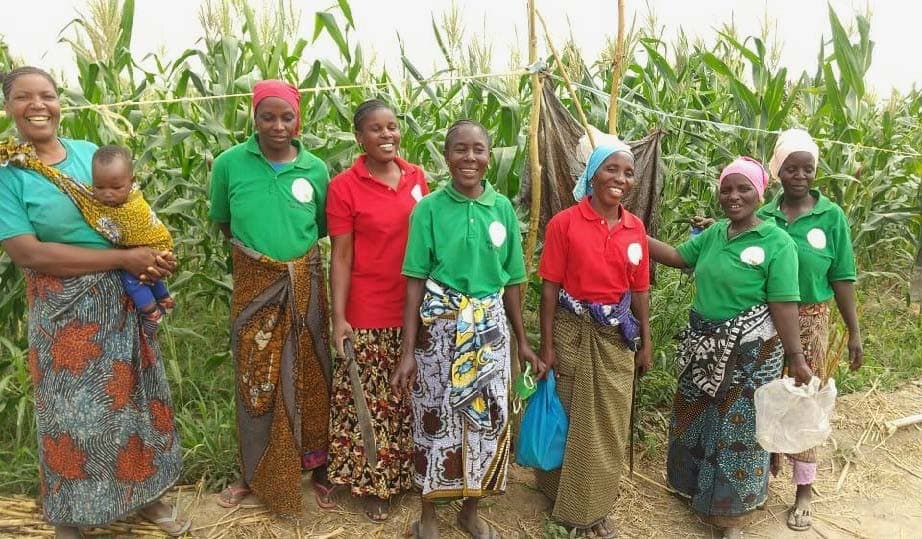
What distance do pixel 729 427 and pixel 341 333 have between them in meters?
1.64

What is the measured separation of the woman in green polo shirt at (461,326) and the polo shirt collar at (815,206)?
116cm

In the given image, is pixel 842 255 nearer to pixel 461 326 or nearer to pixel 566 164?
pixel 566 164

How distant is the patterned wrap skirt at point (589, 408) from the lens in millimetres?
2736

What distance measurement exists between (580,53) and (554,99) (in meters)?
1.06

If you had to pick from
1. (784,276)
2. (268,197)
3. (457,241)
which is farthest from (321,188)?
(784,276)

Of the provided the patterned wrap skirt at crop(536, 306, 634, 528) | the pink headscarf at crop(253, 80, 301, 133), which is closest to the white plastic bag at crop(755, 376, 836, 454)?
the patterned wrap skirt at crop(536, 306, 634, 528)

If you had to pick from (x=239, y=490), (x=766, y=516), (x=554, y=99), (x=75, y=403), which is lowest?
(x=766, y=516)

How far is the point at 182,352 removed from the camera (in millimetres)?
3705

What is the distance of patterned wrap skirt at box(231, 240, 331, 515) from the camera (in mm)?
2631

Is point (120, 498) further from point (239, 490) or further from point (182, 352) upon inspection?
point (182, 352)

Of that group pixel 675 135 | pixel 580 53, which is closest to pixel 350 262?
pixel 580 53

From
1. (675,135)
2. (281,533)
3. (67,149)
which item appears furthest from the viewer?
(675,135)

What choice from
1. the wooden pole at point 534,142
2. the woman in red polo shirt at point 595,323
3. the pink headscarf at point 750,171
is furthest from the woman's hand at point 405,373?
the pink headscarf at point 750,171

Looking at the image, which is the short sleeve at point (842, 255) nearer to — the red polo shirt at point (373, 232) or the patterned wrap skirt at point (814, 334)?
the patterned wrap skirt at point (814, 334)
